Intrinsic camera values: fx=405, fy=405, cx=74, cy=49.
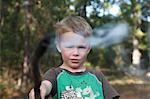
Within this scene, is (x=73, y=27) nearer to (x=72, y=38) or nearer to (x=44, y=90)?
(x=72, y=38)

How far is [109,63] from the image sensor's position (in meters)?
11.0

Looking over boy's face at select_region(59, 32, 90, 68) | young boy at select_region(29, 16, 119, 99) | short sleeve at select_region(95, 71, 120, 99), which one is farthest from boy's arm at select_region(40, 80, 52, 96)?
short sleeve at select_region(95, 71, 120, 99)

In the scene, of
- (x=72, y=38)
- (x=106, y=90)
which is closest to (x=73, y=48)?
(x=72, y=38)

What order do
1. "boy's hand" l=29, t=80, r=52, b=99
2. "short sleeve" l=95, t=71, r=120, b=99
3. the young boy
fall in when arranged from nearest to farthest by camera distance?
"boy's hand" l=29, t=80, r=52, b=99 → the young boy → "short sleeve" l=95, t=71, r=120, b=99

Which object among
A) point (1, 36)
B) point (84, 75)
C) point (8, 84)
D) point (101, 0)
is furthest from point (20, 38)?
point (84, 75)

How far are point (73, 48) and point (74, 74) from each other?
6.0 inches

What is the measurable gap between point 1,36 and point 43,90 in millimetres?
8205

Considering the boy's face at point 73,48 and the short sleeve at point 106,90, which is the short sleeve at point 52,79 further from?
the short sleeve at point 106,90

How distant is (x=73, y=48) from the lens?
4.54 feet

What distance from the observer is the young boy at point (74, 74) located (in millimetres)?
1355

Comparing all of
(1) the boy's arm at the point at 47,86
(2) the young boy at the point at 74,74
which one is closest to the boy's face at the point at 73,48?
(2) the young boy at the point at 74,74

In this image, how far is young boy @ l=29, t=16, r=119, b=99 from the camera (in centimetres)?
135

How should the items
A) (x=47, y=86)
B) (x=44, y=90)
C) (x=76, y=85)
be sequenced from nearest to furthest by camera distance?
(x=44, y=90) < (x=47, y=86) < (x=76, y=85)

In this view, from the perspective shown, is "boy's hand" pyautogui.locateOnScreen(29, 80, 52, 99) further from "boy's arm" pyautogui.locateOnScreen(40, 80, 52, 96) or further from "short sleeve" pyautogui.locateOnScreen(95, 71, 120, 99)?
"short sleeve" pyautogui.locateOnScreen(95, 71, 120, 99)
